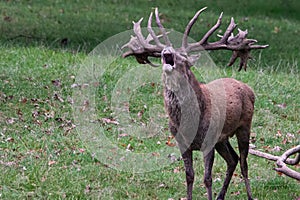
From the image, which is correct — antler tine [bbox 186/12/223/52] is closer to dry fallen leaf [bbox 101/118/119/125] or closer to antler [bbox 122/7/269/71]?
antler [bbox 122/7/269/71]

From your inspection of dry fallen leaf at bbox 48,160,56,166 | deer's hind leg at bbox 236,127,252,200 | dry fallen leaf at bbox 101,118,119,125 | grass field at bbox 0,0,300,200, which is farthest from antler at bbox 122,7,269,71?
dry fallen leaf at bbox 101,118,119,125

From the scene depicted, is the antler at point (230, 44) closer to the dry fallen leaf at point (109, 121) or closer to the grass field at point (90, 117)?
the grass field at point (90, 117)

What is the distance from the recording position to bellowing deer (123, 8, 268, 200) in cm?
679

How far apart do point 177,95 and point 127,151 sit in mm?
2801

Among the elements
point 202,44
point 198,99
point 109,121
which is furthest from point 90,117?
point 202,44

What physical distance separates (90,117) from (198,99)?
400 centimetres

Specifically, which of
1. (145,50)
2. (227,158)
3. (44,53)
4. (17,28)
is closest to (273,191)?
(227,158)

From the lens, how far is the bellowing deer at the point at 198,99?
679cm

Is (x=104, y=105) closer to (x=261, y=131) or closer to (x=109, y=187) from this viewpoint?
(x=261, y=131)

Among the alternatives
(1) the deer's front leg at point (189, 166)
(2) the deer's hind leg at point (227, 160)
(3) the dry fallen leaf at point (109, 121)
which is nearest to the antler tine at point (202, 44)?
(1) the deer's front leg at point (189, 166)

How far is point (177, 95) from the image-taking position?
6.80 metres

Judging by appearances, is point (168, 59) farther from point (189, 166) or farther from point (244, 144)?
point (244, 144)

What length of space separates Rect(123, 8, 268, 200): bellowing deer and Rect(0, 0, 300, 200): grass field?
0.90m

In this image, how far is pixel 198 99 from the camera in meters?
7.03
